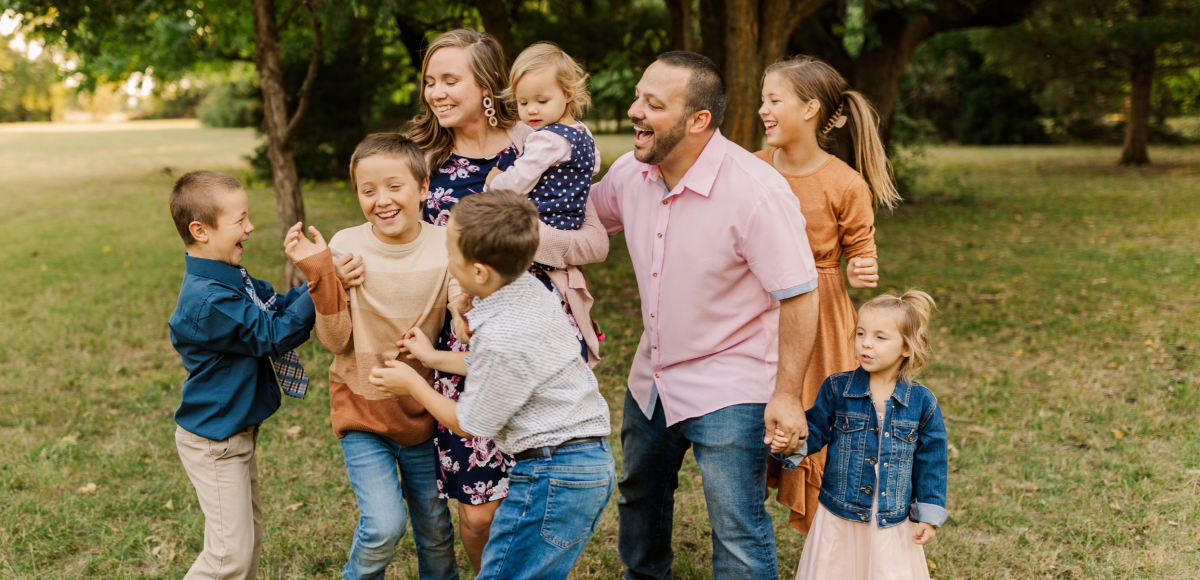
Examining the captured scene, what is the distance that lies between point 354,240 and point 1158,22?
19264 millimetres

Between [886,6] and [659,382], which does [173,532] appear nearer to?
[659,382]

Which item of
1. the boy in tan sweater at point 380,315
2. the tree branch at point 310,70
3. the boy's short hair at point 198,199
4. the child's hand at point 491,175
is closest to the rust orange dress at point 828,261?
the child's hand at point 491,175

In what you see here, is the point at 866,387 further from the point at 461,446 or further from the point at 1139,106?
the point at 1139,106

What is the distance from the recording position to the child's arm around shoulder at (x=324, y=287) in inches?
101

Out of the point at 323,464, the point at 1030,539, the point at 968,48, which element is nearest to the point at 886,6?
the point at 1030,539

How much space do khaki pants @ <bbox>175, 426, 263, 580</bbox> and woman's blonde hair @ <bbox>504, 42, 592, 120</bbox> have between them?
162 centimetres

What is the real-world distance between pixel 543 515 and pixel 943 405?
4182 mm

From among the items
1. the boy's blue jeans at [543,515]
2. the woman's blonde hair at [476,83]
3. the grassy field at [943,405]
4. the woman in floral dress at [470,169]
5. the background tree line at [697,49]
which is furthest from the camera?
the background tree line at [697,49]

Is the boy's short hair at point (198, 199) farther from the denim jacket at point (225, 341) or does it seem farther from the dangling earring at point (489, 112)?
the dangling earring at point (489, 112)

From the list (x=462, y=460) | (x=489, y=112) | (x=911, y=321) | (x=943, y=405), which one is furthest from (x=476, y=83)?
(x=943, y=405)

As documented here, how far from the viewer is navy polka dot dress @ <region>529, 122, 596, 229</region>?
2.83m

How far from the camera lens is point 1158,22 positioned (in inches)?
656

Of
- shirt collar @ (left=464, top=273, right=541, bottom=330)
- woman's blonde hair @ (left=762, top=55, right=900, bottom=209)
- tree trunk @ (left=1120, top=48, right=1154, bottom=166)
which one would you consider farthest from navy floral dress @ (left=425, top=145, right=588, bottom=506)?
tree trunk @ (left=1120, top=48, right=1154, bottom=166)

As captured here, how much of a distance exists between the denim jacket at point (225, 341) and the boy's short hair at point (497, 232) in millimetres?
795
